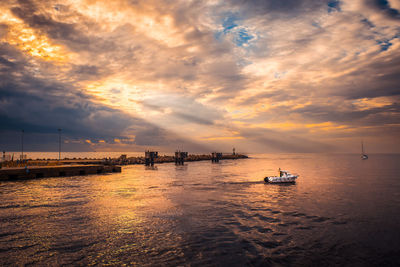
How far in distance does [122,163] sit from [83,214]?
78065 millimetres

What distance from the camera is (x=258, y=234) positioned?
15.1 meters

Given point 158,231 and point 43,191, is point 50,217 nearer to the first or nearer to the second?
point 158,231

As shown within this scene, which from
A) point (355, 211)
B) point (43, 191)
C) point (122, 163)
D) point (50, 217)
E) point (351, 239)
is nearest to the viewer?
point (351, 239)

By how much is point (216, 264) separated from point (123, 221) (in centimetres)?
943

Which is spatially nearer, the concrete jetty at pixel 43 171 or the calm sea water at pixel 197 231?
the calm sea water at pixel 197 231

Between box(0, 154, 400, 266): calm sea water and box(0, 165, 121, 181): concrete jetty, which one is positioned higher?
box(0, 165, 121, 181): concrete jetty

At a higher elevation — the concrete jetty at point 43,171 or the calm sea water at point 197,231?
the concrete jetty at point 43,171

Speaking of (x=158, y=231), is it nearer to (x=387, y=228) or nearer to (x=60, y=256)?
(x=60, y=256)

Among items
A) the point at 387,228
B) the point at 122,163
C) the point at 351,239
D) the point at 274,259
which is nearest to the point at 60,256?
the point at 274,259

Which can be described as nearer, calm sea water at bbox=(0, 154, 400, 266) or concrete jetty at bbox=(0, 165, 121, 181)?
calm sea water at bbox=(0, 154, 400, 266)

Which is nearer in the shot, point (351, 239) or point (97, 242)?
point (97, 242)

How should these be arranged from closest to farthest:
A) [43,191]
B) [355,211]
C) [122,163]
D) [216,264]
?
[216,264], [355,211], [43,191], [122,163]

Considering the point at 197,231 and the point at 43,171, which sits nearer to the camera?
the point at 197,231

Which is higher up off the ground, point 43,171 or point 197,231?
point 43,171
